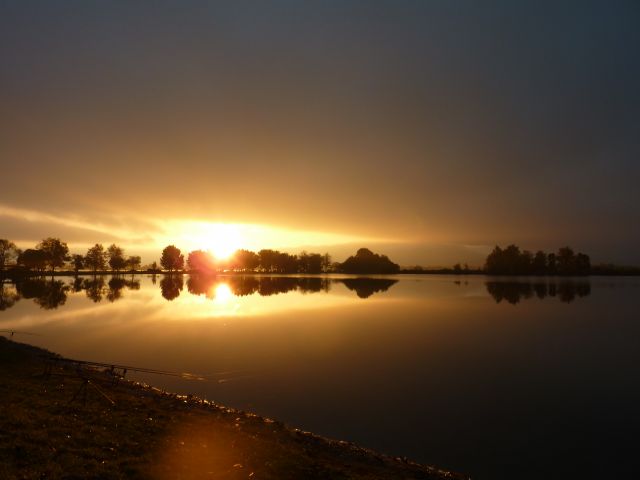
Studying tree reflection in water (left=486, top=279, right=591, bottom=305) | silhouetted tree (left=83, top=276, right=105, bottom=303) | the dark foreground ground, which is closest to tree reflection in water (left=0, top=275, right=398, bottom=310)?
silhouetted tree (left=83, top=276, right=105, bottom=303)

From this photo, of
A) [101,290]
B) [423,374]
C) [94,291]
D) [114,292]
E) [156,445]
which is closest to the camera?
[156,445]

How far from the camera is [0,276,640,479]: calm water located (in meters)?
16.5

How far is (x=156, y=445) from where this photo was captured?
13.5 metres

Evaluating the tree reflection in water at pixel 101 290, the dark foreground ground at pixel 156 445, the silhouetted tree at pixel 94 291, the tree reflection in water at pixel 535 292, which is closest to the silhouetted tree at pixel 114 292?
the tree reflection in water at pixel 101 290

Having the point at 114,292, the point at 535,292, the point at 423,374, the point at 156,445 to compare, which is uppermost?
the point at 156,445

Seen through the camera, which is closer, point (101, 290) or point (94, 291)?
point (94, 291)

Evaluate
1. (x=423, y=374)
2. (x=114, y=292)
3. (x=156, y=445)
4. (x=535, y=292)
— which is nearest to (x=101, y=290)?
(x=114, y=292)

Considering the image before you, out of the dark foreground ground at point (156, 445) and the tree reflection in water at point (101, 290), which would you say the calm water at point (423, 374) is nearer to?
the dark foreground ground at point (156, 445)

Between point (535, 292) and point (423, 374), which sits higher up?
point (423, 374)

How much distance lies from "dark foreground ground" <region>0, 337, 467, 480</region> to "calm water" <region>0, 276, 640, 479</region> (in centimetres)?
205

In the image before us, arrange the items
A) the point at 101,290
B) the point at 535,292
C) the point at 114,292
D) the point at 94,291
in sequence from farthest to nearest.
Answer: the point at 535,292 → the point at 101,290 → the point at 94,291 → the point at 114,292

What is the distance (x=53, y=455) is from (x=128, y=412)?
17.3ft

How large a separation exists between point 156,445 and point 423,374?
18.5m

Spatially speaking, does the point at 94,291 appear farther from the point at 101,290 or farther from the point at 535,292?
the point at 535,292
